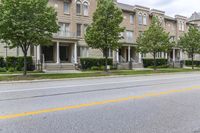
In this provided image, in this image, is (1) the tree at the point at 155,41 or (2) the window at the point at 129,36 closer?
(1) the tree at the point at 155,41

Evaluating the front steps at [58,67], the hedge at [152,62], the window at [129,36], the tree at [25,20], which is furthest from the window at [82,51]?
the tree at [25,20]

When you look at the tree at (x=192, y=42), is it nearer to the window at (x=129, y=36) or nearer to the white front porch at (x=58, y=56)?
the window at (x=129, y=36)

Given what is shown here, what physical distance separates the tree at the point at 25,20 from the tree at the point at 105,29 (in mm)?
6191

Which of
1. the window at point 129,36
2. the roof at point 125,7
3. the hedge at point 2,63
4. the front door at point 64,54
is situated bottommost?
the hedge at point 2,63

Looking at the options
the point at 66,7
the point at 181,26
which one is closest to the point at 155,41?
the point at 66,7

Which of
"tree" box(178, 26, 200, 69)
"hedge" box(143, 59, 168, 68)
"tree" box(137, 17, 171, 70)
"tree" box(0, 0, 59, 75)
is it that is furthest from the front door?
"tree" box(178, 26, 200, 69)

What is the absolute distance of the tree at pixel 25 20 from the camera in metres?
17.5

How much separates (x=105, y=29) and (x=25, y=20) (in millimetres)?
8965

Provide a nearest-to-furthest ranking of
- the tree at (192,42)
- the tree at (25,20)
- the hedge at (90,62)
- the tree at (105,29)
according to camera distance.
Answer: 1. the tree at (25,20)
2. the tree at (105,29)
3. the hedge at (90,62)
4. the tree at (192,42)

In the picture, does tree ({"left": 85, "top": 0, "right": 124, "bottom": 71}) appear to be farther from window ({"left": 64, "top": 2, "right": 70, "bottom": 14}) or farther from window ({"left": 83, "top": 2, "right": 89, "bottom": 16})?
window ({"left": 83, "top": 2, "right": 89, "bottom": 16})

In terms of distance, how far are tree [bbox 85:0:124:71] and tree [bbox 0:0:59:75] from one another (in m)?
6.19

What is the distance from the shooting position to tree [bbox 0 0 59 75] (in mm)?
17469

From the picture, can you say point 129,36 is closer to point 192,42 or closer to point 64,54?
point 192,42

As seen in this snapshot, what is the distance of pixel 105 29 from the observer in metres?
24.2
